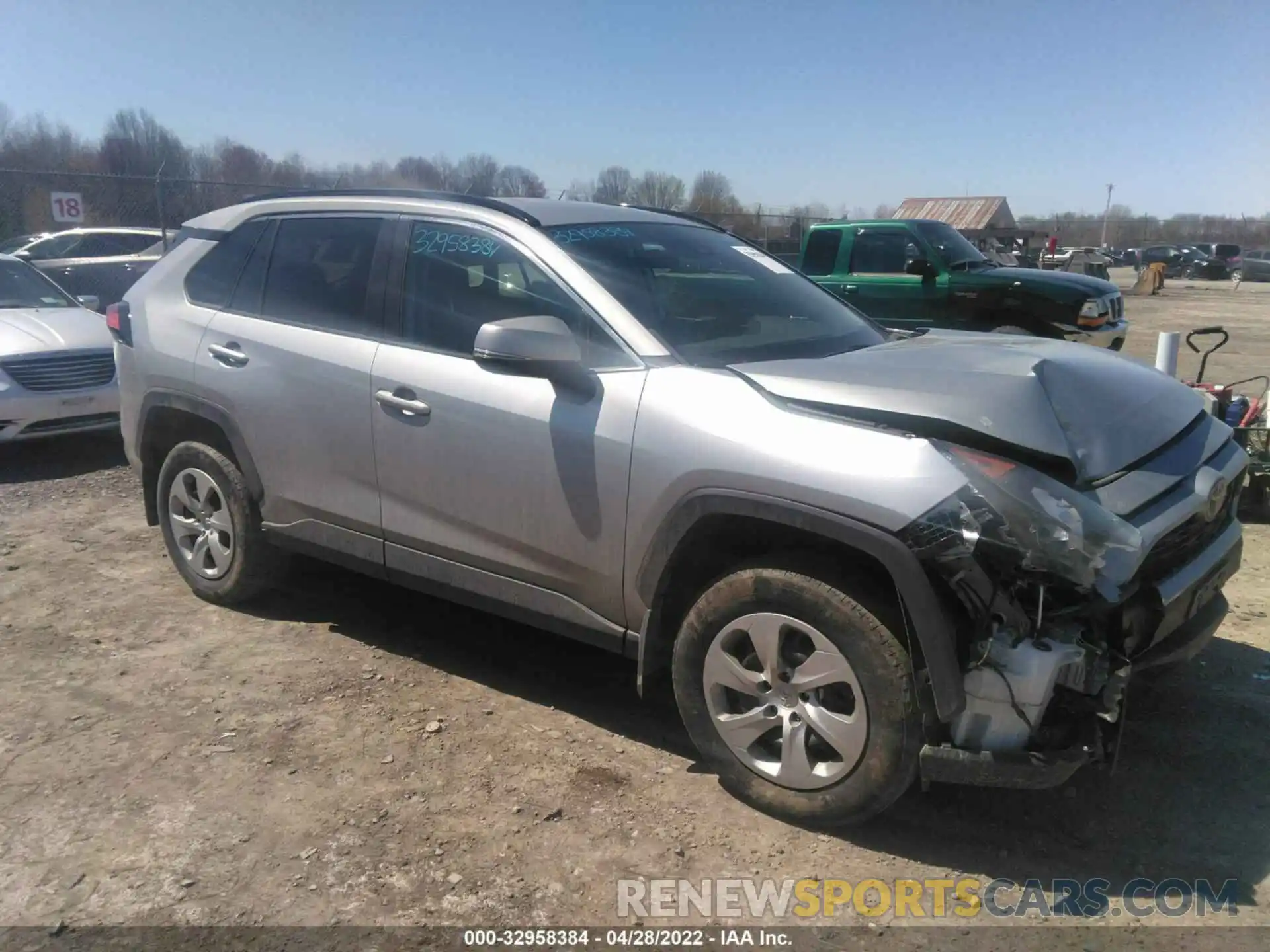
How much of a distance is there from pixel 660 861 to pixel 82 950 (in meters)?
1.51

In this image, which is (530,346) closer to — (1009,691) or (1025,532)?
(1025,532)

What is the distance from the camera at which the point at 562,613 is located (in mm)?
3414

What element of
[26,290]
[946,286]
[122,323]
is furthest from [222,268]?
[946,286]

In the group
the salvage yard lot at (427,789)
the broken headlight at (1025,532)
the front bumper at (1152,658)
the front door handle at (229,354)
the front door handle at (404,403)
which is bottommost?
the salvage yard lot at (427,789)

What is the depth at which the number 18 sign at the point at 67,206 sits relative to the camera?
16453 mm

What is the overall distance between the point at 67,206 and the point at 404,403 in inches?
646

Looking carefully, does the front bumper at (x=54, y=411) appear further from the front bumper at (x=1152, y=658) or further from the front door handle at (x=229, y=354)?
the front bumper at (x=1152, y=658)

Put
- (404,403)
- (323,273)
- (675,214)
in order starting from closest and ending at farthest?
(404,403) → (323,273) → (675,214)

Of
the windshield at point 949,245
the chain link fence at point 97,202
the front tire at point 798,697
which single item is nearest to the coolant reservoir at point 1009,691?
the front tire at point 798,697

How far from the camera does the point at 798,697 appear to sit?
286 cm

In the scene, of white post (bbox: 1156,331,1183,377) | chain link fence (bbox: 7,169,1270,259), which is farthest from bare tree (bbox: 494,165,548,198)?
white post (bbox: 1156,331,1183,377)

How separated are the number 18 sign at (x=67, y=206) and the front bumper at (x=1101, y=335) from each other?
15691mm

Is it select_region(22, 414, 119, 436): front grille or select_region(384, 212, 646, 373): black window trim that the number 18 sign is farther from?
select_region(384, 212, 646, 373): black window trim

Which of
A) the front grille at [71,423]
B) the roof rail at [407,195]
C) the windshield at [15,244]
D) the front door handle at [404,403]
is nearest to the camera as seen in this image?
the front door handle at [404,403]
